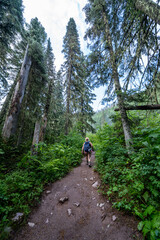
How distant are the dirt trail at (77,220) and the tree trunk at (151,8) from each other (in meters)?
5.85

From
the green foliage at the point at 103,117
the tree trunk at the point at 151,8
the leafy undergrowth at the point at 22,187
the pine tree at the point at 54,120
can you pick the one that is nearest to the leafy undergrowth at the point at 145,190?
the green foliage at the point at 103,117

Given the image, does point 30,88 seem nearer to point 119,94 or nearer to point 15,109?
point 15,109

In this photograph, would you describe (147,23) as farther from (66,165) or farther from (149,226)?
(66,165)

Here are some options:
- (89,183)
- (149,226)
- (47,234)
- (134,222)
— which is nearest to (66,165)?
(89,183)

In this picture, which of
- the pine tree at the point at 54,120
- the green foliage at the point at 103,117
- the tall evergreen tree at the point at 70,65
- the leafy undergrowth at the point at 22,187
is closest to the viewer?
the leafy undergrowth at the point at 22,187

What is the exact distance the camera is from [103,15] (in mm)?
5965

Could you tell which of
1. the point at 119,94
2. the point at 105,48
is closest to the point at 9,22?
the point at 105,48

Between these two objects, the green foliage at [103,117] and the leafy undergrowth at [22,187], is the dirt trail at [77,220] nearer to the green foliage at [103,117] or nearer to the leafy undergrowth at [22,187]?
the leafy undergrowth at [22,187]

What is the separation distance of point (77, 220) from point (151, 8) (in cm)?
685

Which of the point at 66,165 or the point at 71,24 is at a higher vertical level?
the point at 71,24

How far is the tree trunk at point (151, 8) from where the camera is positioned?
2873 millimetres

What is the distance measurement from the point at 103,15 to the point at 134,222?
32.7 feet

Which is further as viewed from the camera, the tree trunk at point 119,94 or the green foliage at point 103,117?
the green foliage at point 103,117

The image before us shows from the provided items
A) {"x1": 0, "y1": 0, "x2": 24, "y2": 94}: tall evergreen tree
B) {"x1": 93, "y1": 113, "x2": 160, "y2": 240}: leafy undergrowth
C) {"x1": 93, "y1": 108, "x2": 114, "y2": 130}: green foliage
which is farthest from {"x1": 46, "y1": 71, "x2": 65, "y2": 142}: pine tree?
{"x1": 93, "y1": 113, "x2": 160, "y2": 240}: leafy undergrowth
